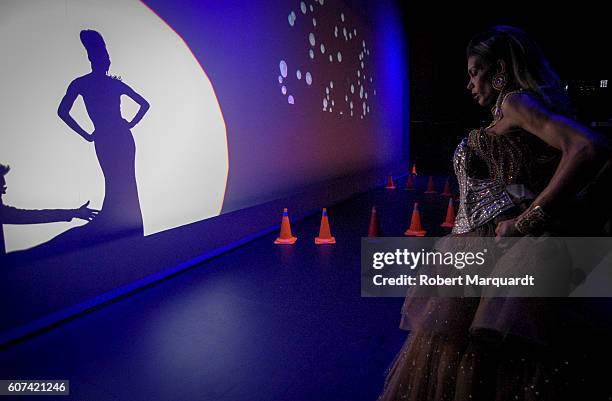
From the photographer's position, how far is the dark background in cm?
1162

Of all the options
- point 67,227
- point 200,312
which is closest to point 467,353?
point 200,312

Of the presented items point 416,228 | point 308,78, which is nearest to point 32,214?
point 416,228

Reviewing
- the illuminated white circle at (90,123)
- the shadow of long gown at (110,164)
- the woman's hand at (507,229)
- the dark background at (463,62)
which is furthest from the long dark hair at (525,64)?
the dark background at (463,62)

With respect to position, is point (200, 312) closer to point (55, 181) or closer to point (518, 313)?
point (55, 181)

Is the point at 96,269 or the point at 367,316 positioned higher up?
the point at 96,269

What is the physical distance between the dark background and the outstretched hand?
34.7 feet

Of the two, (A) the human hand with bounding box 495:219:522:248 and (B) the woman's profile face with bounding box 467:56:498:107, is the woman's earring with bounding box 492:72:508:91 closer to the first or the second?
(B) the woman's profile face with bounding box 467:56:498:107

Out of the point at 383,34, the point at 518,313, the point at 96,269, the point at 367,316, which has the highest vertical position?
the point at 383,34

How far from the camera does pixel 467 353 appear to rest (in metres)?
1.13

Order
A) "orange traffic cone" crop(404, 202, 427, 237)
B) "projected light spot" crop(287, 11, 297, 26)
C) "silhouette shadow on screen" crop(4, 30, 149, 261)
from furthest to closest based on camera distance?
"projected light spot" crop(287, 11, 297, 26)
"orange traffic cone" crop(404, 202, 427, 237)
"silhouette shadow on screen" crop(4, 30, 149, 261)

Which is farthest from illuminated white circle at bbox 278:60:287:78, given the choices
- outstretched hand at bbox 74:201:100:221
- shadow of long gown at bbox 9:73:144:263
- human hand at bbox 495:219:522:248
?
human hand at bbox 495:219:522:248

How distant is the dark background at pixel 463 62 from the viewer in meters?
11.6

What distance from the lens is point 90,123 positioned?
113 inches

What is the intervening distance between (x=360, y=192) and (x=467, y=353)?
25.0 ft
